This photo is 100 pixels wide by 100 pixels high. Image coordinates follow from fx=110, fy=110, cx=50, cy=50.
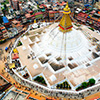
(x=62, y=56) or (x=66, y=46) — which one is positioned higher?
(x=66, y=46)

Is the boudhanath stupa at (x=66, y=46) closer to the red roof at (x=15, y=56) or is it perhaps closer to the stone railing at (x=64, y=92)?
the red roof at (x=15, y=56)

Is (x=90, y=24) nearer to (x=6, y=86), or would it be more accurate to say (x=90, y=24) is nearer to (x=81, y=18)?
(x=81, y=18)

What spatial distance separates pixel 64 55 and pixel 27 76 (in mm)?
8273

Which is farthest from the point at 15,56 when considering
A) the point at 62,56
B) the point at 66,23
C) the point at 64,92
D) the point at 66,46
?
the point at 66,23

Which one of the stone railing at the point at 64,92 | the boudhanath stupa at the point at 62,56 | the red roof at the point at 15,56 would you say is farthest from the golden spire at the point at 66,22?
the stone railing at the point at 64,92

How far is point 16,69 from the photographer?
21.2 metres

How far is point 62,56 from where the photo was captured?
2228 cm

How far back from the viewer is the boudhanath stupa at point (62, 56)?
64.1 ft

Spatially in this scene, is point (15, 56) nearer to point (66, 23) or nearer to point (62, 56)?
point (62, 56)

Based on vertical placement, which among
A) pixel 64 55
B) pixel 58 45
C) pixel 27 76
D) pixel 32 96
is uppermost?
pixel 58 45

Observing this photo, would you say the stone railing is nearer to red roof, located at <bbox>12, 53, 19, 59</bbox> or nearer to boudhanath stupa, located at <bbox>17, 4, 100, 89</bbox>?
boudhanath stupa, located at <bbox>17, 4, 100, 89</bbox>

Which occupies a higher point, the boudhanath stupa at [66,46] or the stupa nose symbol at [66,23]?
the stupa nose symbol at [66,23]

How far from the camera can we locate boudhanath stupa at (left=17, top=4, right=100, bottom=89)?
1955cm

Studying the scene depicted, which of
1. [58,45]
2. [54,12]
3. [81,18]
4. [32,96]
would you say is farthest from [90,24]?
[32,96]
